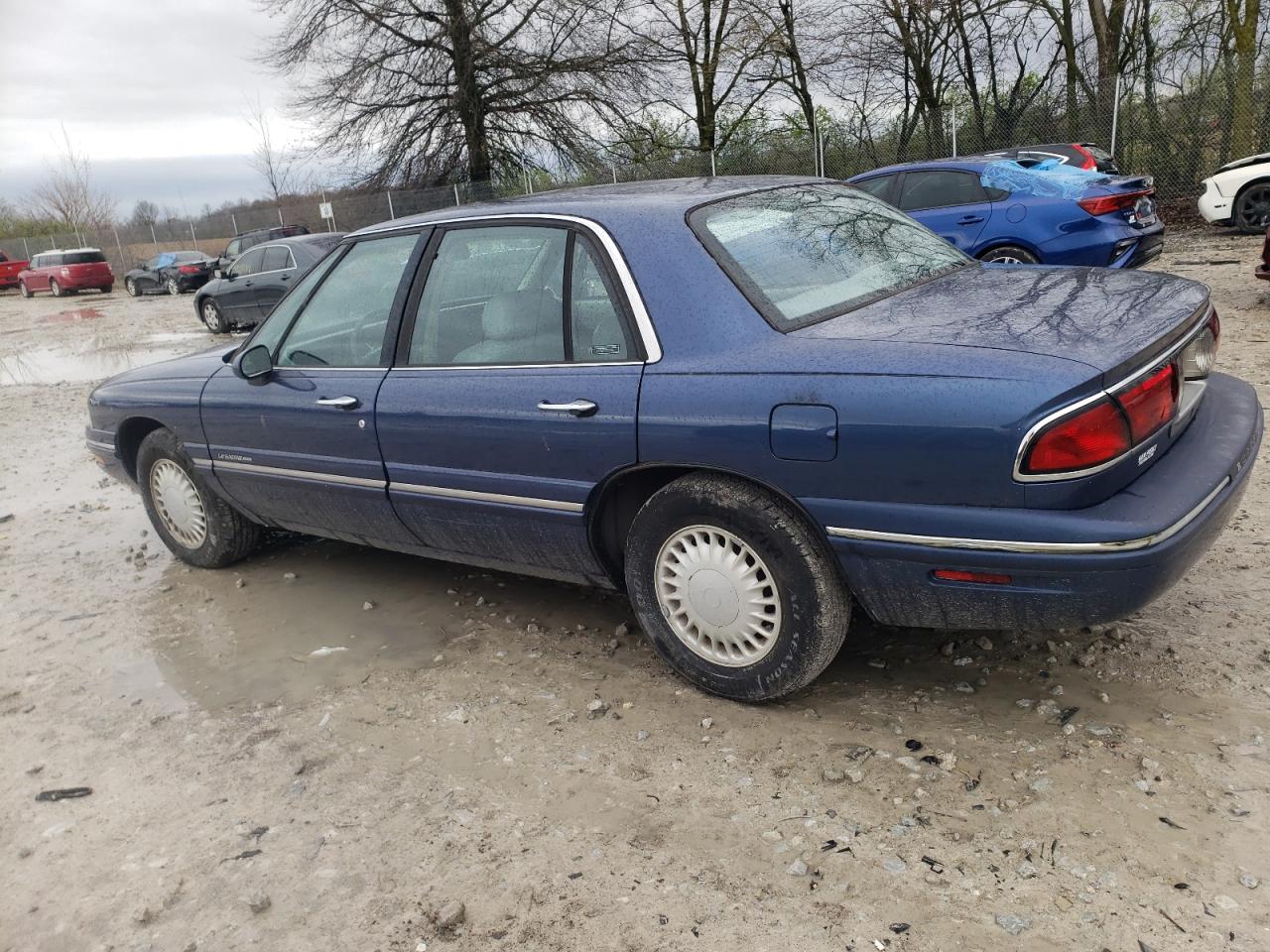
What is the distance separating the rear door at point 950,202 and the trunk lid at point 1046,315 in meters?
6.30

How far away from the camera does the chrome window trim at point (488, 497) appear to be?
3373 mm

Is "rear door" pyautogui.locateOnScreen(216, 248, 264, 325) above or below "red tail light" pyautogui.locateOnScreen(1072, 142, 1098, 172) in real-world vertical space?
below

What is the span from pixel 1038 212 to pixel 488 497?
722 cm

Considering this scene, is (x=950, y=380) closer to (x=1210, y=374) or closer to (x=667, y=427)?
(x=667, y=427)

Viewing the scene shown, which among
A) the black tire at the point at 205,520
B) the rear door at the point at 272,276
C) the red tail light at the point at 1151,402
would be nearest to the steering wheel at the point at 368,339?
the black tire at the point at 205,520

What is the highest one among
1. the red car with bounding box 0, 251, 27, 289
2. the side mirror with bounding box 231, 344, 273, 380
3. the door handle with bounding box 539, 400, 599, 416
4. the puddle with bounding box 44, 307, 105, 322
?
the red car with bounding box 0, 251, 27, 289

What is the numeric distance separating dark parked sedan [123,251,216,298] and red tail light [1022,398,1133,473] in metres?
27.1

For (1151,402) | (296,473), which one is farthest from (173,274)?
(1151,402)

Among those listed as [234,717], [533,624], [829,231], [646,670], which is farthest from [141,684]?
[829,231]

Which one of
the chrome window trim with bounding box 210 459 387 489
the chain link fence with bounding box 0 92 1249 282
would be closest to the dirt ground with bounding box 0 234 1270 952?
the chrome window trim with bounding box 210 459 387 489

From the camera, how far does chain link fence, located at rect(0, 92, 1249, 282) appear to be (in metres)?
15.8

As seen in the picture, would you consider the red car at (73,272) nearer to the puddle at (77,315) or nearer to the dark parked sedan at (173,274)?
the dark parked sedan at (173,274)

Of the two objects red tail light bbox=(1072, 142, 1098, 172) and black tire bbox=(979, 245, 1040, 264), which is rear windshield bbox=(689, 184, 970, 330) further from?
red tail light bbox=(1072, 142, 1098, 172)

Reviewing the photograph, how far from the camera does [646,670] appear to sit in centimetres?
363
